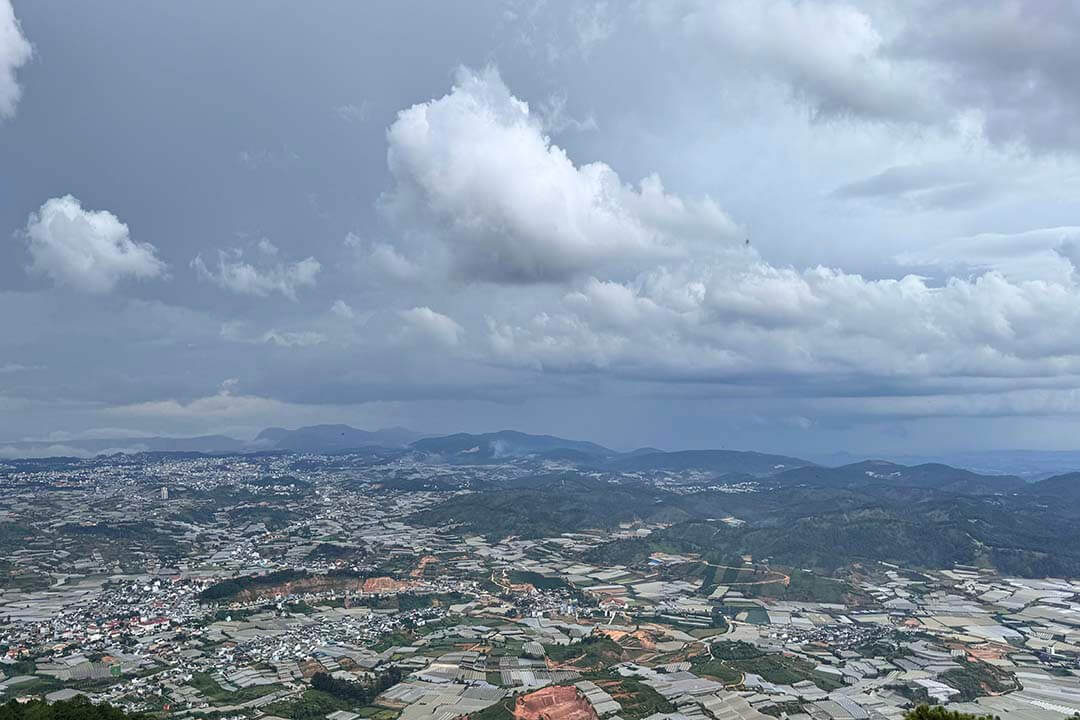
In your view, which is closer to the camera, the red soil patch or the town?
the red soil patch

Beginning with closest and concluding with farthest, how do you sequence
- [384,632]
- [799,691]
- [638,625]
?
[799,691], [384,632], [638,625]

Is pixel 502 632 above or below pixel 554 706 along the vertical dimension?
below

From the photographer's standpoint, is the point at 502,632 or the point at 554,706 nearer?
the point at 554,706

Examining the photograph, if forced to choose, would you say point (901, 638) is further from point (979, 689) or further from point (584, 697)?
point (584, 697)

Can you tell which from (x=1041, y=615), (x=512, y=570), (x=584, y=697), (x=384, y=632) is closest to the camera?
(x=584, y=697)

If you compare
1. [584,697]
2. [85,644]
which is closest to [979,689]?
[584,697]

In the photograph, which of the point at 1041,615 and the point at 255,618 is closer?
the point at 255,618

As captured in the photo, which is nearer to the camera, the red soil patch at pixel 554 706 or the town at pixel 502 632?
the red soil patch at pixel 554 706

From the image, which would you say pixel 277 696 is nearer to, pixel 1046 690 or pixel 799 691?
pixel 799 691

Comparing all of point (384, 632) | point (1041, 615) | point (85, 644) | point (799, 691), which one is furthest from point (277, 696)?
point (1041, 615)
